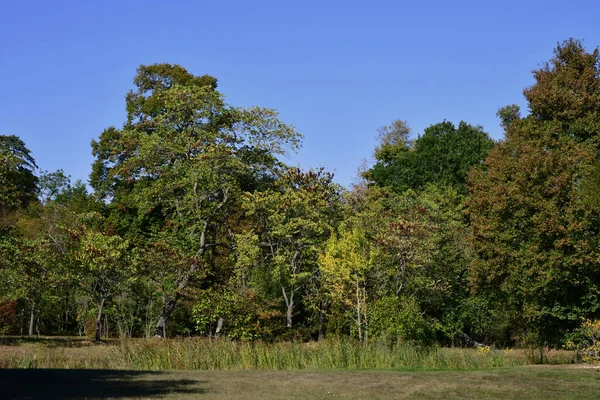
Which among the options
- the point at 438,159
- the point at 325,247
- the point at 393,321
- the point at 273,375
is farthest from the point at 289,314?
the point at 438,159

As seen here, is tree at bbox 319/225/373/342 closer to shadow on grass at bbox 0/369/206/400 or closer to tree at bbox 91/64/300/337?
tree at bbox 91/64/300/337

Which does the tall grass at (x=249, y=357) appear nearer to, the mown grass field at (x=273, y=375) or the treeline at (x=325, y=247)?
the mown grass field at (x=273, y=375)

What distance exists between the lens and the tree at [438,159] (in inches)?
1848

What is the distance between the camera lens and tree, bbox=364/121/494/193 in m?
46.9

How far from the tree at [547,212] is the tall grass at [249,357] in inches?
207


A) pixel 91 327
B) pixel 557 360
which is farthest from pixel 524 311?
pixel 91 327

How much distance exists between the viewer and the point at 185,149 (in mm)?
31031

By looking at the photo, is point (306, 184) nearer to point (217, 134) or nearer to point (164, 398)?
point (217, 134)

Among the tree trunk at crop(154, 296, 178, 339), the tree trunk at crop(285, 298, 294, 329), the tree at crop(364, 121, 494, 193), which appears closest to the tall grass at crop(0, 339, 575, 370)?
the tree trunk at crop(154, 296, 178, 339)

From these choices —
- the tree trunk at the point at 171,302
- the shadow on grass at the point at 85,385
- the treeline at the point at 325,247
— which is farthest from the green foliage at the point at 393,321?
the shadow on grass at the point at 85,385

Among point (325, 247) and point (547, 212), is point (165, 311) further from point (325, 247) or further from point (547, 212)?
point (547, 212)

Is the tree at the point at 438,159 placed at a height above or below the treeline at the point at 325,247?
above

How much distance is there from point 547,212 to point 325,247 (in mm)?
8825

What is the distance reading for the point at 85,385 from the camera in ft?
38.1
